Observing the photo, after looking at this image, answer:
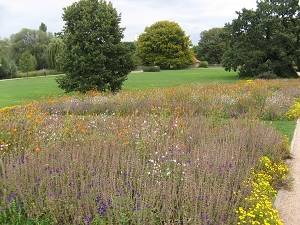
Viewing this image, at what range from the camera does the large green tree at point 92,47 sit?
15.4 meters

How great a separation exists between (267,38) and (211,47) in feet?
159

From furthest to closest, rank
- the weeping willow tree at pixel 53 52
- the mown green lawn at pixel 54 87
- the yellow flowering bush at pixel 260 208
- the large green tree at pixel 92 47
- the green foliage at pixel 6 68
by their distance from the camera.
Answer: the weeping willow tree at pixel 53 52
the green foliage at pixel 6 68
the mown green lawn at pixel 54 87
the large green tree at pixel 92 47
the yellow flowering bush at pixel 260 208

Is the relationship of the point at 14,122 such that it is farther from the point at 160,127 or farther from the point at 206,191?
the point at 206,191

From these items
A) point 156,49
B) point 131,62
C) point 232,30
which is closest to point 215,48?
point 156,49

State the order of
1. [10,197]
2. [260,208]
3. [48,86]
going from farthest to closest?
1. [48,86]
2. [10,197]
3. [260,208]

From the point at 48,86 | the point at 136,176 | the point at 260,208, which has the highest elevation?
the point at 136,176

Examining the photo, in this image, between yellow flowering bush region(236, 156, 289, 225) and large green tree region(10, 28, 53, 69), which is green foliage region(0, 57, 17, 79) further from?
yellow flowering bush region(236, 156, 289, 225)

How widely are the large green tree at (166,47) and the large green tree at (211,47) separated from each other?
30.0 ft

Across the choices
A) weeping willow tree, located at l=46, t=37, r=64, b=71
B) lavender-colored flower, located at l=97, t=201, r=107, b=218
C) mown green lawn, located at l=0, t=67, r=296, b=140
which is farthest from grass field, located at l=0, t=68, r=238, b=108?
weeping willow tree, located at l=46, t=37, r=64, b=71

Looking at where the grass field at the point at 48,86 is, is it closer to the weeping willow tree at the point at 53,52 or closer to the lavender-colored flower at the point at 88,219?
the lavender-colored flower at the point at 88,219

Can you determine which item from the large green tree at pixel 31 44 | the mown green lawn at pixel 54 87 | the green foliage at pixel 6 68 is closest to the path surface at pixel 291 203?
the mown green lawn at pixel 54 87

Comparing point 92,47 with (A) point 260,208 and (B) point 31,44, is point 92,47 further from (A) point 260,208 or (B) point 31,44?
(B) point 31,44

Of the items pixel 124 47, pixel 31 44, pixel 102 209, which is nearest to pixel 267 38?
pixel 124 47

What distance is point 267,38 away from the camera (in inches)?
1174
